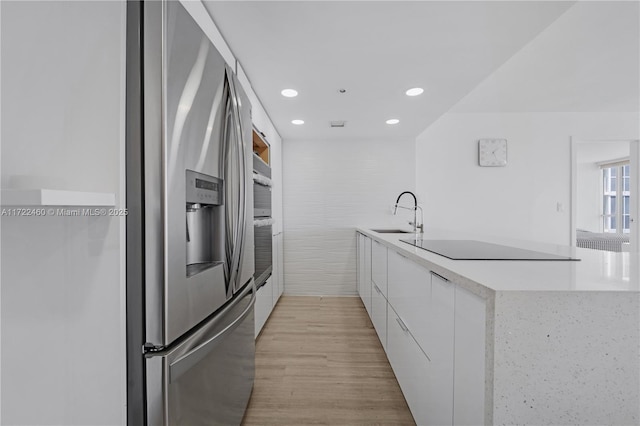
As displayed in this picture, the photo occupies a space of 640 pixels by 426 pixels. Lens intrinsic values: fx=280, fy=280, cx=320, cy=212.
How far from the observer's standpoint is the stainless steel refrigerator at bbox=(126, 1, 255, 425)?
742mm

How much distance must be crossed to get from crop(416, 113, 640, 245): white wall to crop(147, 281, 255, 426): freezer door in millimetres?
3263

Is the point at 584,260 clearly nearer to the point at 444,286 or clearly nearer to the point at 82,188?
the point at 444,286

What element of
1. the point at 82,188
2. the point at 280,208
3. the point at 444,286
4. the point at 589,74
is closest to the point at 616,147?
the point at 589,74

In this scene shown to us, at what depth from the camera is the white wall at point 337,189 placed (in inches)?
155

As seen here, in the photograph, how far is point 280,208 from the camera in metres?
3.72

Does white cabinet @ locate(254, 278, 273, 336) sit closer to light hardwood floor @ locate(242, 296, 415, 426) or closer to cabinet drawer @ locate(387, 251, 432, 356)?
light hardwood floor @ locate(242, 296, 415, 426)

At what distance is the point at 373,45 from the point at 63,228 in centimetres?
178

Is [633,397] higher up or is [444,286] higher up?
[444,286]

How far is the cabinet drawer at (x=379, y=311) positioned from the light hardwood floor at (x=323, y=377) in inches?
6.4

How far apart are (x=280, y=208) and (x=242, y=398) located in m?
2.57

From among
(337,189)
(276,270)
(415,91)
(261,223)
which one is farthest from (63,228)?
(337,189)

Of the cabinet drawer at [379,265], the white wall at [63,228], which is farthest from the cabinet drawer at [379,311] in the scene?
the white wall at [63,228]

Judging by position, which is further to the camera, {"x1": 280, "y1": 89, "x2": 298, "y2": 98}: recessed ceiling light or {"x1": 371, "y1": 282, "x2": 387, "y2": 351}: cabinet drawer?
{"x1": 280, "y1": 89, "x2": 298, "y2": 98}: recessed ceiling light

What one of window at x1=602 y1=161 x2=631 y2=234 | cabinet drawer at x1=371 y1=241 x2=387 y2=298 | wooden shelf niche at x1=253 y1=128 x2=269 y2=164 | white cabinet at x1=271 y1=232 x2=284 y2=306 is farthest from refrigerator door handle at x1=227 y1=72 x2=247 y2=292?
window at x1=602 y1=161 x2=631 y2=234
